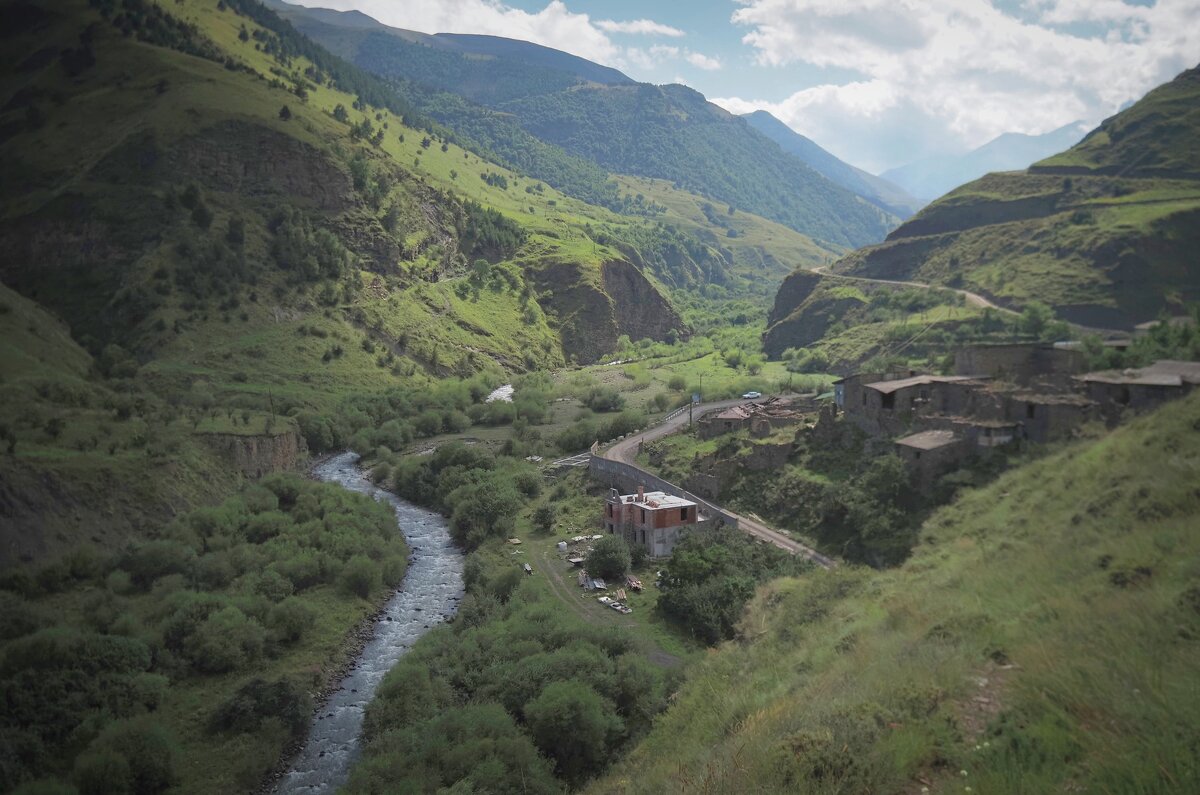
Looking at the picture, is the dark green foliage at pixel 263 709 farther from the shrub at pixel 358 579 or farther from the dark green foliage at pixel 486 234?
the dark green foliage at pixel 486 234

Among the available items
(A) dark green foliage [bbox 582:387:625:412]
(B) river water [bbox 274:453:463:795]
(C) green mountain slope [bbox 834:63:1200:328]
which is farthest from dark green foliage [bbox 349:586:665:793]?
(C) green mountain slope [bbox 834:63:1200:328]

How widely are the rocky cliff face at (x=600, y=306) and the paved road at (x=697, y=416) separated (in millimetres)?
49718

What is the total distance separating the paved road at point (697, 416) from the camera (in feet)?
125

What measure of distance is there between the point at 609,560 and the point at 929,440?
17791 millimetres

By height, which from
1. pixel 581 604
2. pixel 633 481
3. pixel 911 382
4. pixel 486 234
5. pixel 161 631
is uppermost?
pixel 486 234

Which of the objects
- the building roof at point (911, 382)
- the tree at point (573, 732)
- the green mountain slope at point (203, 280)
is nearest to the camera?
the tree at point (573, 732)

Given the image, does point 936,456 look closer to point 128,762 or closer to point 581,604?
point 581,604

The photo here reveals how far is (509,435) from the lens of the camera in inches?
3103

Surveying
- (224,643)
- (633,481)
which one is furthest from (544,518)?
(224,643)

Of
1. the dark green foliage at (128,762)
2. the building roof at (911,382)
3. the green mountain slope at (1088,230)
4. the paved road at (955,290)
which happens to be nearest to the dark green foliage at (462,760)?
the dark green foliage at (128,762)

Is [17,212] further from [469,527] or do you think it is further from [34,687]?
[34,687]

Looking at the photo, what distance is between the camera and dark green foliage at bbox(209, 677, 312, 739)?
96.2 feet

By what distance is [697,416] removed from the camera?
237 feet

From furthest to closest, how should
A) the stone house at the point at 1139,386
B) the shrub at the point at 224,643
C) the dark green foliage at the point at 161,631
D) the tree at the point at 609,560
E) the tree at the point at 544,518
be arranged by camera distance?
the tree at the point at 544,518, the tree at the point at 609,560, the shrub at the point at 224,643, the stone house at the point at 1139,386, the dark green foliage at the point at 161,631
